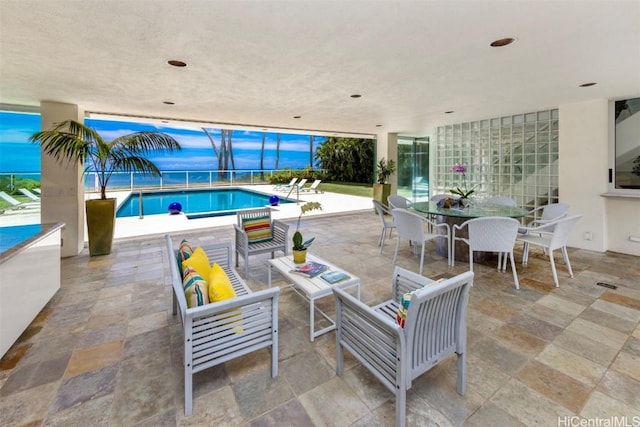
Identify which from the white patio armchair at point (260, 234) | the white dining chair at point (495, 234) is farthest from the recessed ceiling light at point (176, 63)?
the white dining chair at point (495, 234)

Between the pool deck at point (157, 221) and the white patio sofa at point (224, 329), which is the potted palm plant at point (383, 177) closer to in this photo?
the pool deck at point (157, 221)

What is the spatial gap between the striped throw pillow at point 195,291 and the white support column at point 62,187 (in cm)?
398

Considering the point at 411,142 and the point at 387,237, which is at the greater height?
the point at 411,142

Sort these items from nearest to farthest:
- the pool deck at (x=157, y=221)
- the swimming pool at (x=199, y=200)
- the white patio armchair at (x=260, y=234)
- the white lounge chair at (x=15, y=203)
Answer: the white patio armchair at (x=260, y=234)
the pool deck at (x=157, y=221)
the white lounge chair at (x=15, y=203)
the swimming pool at (x=199, y=200)

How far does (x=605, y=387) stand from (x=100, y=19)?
4.06 metres

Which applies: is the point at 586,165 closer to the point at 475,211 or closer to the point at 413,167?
the point at 475,211

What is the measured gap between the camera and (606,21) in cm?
206

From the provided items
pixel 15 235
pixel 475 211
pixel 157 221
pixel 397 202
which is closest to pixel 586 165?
pixel 475 211

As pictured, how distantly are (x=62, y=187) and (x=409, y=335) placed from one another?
533 cm

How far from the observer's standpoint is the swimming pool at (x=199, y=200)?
1024 centimetres

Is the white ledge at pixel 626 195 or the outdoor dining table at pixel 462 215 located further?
the white ledge at pixel 626 195

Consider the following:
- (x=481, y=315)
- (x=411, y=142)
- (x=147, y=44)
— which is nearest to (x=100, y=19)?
(x=147, y=44)

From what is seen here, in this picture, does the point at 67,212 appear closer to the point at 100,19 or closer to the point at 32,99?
the point at 32,99

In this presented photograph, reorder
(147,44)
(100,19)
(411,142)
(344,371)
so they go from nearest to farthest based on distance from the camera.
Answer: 1. (344,371)
2. (100,19)
3. (147,44)
4. (411,142)
